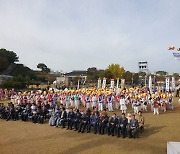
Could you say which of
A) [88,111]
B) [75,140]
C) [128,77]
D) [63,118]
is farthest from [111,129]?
[128,77]

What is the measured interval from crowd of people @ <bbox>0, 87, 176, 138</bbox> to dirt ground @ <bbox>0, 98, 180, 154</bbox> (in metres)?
0.58

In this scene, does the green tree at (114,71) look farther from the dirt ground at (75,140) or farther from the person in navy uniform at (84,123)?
the person in navy uniform at (84,123)

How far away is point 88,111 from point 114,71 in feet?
163

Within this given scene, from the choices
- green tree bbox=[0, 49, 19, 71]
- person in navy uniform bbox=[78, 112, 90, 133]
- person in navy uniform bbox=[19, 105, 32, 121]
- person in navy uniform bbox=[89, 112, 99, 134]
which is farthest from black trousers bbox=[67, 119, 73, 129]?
green tree bbox=[0, 49, 19, 71]

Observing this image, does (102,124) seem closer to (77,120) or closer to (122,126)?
(122,126)

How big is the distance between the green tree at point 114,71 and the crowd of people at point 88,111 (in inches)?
1457

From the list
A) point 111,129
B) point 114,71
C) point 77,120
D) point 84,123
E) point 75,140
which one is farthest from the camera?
point 114,71

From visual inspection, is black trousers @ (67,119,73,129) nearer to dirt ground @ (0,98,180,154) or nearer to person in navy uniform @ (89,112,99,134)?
dirt ground @ (0,98,180,154)

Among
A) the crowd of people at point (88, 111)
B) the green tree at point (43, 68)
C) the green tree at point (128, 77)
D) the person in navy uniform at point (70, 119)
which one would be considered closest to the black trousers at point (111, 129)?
the crowd of people at point (88, 111)

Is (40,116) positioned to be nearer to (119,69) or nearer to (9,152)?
(9,152)

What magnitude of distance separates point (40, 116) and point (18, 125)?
4.83 ft

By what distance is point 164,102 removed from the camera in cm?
1959

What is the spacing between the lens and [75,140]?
37.8ft

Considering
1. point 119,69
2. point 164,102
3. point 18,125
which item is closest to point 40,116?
point 18,125
